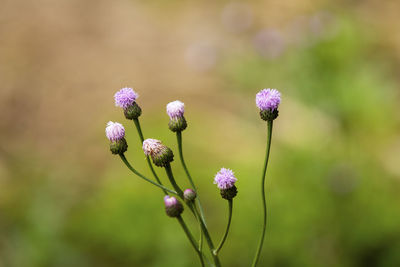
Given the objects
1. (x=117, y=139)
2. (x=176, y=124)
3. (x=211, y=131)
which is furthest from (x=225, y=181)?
(x=211, y=131)

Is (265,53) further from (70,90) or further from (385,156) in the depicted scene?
(70,90)

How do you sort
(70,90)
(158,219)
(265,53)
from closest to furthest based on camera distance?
1. (158,219)
2. (265,53)
3. (70,90)

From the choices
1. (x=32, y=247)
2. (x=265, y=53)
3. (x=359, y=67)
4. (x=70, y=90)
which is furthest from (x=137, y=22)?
(x=32, y=247)

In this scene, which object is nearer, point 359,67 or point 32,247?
point 32,247

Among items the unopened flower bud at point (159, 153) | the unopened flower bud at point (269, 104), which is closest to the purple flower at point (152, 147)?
the unopened flower bud at point (159, 153)

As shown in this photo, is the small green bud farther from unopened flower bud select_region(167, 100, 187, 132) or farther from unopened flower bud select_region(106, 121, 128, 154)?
unopened flower bud select_region(106, 121, 128, 154)

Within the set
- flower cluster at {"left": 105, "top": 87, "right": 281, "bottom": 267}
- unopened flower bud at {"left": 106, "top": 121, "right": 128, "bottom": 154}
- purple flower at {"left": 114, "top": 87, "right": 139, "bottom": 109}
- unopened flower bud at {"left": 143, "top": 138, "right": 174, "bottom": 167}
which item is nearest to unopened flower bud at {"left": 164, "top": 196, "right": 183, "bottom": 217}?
flower cluster at {"left": 105, "top": 87, "right": 281, "bottom": 267}

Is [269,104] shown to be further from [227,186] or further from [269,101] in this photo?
[227,186]

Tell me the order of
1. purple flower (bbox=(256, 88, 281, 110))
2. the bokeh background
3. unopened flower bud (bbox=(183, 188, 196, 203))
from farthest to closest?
the bokeh background < purple flower (bbox=(256, 88, 281, 110)) < unopened flower bud (bbox=(183, 188, 196, 203))

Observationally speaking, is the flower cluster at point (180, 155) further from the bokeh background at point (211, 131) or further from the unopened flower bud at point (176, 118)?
the bokeh background at point (211, 131)
